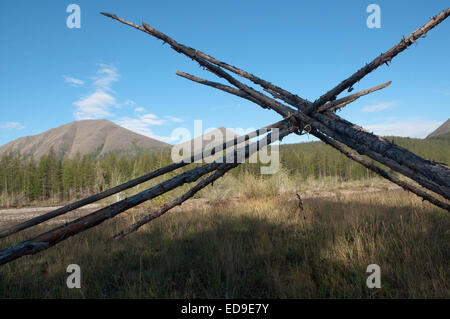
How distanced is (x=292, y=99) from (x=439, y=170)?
1876mm

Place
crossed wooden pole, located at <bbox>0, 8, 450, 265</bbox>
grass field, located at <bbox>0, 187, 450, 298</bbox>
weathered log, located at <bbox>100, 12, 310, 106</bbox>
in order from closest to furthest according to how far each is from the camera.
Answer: crossed wooden pole, located at <bbox>0, 8, 450, 265</bbox>
grass field, located at <bbox>0, 187, 450, 298</bbox>
weathered log, located at <bbox>100, 12, 310, 106</bbox>

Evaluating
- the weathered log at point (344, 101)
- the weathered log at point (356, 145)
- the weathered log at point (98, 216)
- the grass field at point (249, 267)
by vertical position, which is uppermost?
the weathered log at point (344, 101)

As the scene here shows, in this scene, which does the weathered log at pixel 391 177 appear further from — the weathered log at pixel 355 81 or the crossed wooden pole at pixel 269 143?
the weathered log at pixel 355 81

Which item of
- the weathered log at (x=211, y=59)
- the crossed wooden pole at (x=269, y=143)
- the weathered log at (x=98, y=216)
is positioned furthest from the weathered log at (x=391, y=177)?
the weathered log at (x=98, y=216)

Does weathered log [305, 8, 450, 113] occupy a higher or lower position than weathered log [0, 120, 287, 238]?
higher

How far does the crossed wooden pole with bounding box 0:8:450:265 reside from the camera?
60.9 inches

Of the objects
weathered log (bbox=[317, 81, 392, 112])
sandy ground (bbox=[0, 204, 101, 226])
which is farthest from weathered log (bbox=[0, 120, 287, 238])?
sandy ground (bbox=[0, 204, 101, 226])

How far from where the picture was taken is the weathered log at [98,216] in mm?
1396

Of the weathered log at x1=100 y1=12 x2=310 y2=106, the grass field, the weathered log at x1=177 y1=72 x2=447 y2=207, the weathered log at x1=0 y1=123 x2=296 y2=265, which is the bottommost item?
the grass field

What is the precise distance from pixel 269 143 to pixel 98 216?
1.75 metres

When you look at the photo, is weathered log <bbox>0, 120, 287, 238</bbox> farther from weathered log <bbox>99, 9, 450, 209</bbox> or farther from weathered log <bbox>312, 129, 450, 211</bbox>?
weathered log <bbox>312, 129, 450, 211</bbox>
